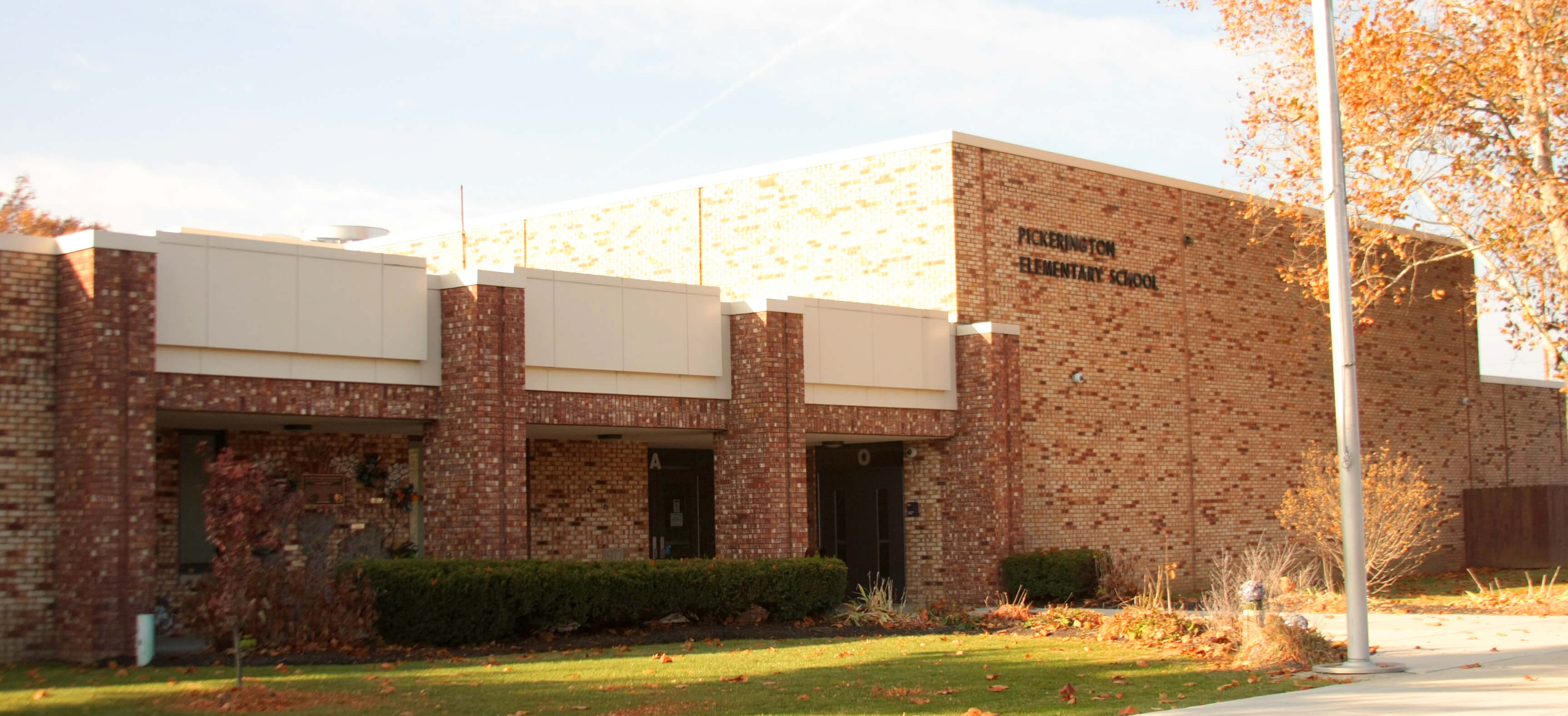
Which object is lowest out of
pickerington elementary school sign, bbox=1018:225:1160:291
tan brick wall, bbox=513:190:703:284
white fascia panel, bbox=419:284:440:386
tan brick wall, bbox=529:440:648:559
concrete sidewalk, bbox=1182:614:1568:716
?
concrete sidewalk, bbox=1182:614:1568:716

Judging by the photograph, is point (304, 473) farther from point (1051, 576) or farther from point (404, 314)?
point (1051, 576)

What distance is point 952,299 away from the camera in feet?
79.6

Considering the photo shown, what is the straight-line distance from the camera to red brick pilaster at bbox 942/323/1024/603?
23453 millimetres

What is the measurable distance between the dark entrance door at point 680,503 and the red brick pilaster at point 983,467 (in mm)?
5370

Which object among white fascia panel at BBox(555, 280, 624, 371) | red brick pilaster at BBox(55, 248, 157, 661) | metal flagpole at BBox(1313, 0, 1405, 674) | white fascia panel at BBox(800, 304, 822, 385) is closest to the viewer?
metal flagpole at BBox(1313, 0, 1405, 674)

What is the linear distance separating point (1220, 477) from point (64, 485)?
69.3 ft

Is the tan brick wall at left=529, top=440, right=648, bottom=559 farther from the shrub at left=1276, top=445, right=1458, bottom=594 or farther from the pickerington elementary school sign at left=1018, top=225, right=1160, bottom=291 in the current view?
the shrub at left=1276, top=445, right=1458, bottom=594

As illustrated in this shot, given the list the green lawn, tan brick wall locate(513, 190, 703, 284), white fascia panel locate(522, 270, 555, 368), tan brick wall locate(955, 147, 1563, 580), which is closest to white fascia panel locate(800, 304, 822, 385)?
tan brick wall locate(955, 147, 1563, 580)

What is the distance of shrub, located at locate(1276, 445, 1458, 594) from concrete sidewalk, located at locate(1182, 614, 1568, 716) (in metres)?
2.52

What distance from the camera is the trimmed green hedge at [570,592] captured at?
16297 millimetres

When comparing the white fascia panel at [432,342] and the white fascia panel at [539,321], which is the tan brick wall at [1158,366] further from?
the white fascia panel at [432,342]

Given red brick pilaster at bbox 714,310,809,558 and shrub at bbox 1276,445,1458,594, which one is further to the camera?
shrub at bbox 1276,445,1458,594

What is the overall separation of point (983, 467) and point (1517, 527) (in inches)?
684

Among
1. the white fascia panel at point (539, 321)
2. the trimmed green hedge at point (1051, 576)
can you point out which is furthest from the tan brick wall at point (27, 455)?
the trimmed green hedge at point (1051, 576)
